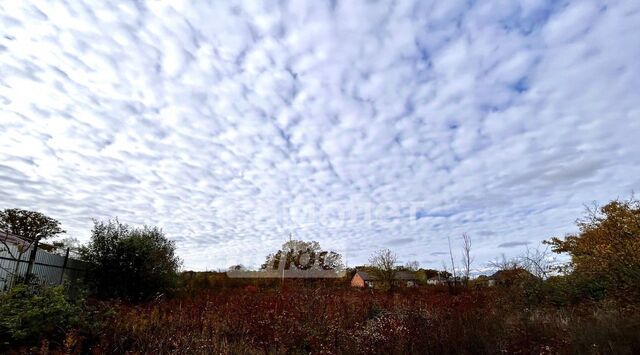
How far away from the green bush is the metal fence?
2.44 metres

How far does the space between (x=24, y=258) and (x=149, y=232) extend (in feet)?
19.7

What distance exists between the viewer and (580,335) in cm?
614

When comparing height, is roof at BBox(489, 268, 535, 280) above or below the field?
above

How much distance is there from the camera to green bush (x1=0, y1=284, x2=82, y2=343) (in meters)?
5.66

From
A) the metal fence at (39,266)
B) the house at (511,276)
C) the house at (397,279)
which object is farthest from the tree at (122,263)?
the house at (397,279)

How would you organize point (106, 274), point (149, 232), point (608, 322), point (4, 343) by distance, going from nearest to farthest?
point (4, 343) < point (608, 322) < point (106, 274) < point (149, 232)

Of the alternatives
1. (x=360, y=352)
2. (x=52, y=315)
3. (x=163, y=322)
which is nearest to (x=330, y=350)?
(x=360, y=352)

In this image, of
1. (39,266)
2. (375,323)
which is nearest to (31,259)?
(39,266)

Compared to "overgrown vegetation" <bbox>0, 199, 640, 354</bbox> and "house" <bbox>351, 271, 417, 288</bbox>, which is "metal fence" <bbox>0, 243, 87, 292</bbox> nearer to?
"overgrown vegetation" <bbox>0, 199, 640, 354</bbox>

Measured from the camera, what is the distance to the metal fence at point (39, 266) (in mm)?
9094

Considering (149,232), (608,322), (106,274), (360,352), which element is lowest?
(360,352)

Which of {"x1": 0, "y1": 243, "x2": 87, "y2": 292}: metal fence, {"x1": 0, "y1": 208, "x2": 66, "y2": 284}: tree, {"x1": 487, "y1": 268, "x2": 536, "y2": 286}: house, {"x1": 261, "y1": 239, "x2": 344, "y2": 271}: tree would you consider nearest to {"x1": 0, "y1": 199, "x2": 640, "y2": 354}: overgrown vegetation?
{"x1": 487, "y1": 268, "x2": 536, "y2": 286}: house

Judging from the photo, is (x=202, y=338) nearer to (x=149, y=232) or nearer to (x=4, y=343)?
(x=4, y=343)

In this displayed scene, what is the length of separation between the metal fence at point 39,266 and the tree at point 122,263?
620 millimetres
